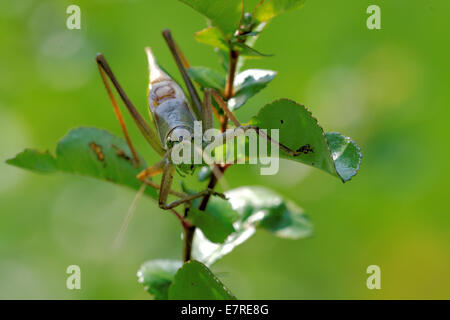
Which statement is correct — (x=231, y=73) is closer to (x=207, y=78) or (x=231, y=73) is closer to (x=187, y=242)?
(x=207, y=78)

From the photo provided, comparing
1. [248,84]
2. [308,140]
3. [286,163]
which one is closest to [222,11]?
[248,84]

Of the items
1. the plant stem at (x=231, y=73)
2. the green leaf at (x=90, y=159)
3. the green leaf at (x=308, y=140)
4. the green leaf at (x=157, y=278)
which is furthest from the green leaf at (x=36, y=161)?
the green leaf at (x=308, y=140)

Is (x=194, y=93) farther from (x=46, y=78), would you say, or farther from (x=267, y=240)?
(x=46, y=78)

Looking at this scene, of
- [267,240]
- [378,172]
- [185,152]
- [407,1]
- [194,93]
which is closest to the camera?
[185,152]

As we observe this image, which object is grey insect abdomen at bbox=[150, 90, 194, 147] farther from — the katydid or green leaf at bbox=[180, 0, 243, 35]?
green leaf at bbox=[180, 0, 243, 35]

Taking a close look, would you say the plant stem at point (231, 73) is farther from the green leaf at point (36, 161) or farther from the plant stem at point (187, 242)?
the green leaf at point (36, 161)

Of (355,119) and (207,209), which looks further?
(355,119)

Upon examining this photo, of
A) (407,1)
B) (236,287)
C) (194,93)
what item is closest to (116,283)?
(236,287)
